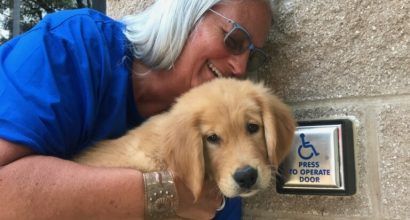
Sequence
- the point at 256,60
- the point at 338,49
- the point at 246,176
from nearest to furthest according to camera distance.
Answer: the point at 246,176 < the point at 338,49 < the point at 256,60

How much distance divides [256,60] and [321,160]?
538 millimetres

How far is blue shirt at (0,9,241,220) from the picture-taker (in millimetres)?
1628

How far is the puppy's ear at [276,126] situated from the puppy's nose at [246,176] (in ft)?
0.50

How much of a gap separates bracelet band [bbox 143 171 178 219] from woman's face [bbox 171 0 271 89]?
1.73 ft

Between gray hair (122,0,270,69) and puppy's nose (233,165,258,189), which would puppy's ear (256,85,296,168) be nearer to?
puppy's nose (233,165,258,189)

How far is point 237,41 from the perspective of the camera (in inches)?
84.0

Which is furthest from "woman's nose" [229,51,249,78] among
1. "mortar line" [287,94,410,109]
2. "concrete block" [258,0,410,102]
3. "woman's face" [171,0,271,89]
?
"mortar line" [287,94,410,109]

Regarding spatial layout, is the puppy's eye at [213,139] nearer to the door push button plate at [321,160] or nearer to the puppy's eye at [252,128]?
the puppy's eye at [252,128]

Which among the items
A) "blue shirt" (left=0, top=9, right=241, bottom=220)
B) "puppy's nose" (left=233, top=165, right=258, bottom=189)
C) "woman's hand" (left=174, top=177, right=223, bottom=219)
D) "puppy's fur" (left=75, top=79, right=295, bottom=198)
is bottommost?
"woman's hand" (left=174, top=177, right=223, bottom=219)

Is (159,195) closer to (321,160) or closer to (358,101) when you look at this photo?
(321,160)

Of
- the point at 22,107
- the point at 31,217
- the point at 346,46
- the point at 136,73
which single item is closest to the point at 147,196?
the point at 31,217

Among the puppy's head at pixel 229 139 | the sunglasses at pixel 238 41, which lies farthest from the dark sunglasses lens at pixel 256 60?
the puppy's head at pixel 229 139

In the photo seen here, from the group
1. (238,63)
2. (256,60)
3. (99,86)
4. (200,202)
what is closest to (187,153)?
(200,202)

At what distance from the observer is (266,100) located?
73.0 inches
